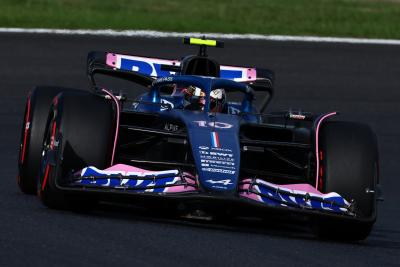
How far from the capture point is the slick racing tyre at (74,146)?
828 centimetres

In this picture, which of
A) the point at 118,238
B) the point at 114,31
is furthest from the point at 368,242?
the point at 114,31

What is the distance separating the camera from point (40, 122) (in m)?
9.53

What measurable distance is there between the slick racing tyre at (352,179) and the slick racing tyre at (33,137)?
2.14 meters

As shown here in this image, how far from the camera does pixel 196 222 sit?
338 inches

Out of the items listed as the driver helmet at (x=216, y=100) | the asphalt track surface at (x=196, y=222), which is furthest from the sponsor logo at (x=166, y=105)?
the asphalt track surface at (x=196, y=222)

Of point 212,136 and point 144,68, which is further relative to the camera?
point 144,68

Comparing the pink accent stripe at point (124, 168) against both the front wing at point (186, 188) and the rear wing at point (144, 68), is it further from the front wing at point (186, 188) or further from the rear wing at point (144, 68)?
the rear wing at point (144, 68)

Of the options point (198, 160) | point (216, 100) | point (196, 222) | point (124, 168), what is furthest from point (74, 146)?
point (216, 100)

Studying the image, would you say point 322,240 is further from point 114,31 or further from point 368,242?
point 114,31

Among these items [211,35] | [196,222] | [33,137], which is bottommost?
[211,35]

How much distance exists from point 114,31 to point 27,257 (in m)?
12.8

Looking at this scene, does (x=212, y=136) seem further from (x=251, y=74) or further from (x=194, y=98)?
(x=251, y=74)

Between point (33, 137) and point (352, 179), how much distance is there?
96.4 inches

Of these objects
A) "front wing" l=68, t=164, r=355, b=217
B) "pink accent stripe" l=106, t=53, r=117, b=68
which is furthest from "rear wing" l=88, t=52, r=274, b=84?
"front wing" l=68, t=164, r=355, b=217
